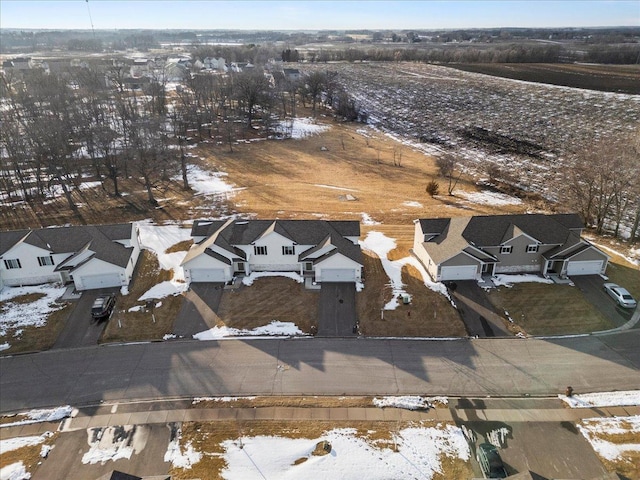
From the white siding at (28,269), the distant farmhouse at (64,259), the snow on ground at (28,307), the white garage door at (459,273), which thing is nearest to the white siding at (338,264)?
the white garage door at (459,273)

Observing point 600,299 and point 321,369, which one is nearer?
point 321,369

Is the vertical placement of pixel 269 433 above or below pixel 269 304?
above

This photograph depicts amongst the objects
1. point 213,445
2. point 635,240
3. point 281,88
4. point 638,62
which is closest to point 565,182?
point 635,240

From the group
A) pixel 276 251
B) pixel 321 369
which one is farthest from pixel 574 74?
pixel 321 369

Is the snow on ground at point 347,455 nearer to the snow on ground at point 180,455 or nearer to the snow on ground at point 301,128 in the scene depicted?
the snow on ground at point 180,455

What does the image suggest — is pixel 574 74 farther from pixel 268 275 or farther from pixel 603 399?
pixel 603 399

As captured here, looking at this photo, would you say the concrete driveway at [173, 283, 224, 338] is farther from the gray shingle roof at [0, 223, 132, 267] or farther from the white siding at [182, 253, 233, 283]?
the gray shingle roof at [0, 223, 132, 267]
